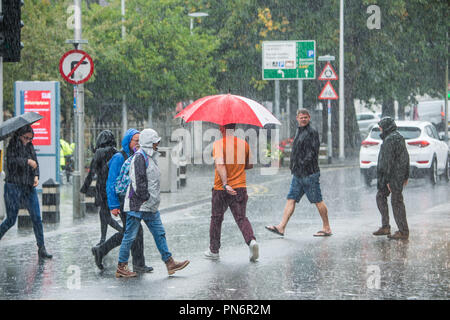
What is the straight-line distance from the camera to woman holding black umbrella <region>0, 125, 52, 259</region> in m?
11.1

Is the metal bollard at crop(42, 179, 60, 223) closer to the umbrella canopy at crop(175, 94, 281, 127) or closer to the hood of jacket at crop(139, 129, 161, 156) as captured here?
the umbrella canopy at crop(175, 94, 281, 127)

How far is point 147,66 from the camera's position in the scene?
1312 inches

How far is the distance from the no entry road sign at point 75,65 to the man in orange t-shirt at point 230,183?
5.26 metres

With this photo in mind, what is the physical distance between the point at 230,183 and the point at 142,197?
5.51 ft

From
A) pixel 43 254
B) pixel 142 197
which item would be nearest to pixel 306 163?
Answer: pixel 142 197

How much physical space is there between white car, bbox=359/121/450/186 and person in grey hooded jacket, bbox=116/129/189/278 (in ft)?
43.6

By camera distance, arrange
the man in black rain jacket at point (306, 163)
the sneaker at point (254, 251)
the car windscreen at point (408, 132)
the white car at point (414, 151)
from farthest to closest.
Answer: the car windscreen at point (408, 132) → the white car at point (414, 151) → the man in black rain jacket at point (306, 163) → the sneaker at point (254, 251)

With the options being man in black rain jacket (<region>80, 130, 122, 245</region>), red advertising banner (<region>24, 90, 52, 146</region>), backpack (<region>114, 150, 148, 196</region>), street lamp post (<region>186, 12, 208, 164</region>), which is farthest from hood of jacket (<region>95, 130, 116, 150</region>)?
street lamp post (<region>186, 12, 208, 164</region>)

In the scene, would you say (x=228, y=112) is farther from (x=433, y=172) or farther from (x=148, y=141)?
(x=433, y=172)

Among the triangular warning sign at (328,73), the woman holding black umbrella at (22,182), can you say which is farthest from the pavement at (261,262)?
the triangular warning sign at (328,73)

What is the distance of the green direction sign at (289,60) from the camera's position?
34562mm

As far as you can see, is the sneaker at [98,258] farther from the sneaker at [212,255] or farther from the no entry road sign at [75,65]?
the no entry road sign at [75,65]

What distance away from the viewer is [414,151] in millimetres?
22438

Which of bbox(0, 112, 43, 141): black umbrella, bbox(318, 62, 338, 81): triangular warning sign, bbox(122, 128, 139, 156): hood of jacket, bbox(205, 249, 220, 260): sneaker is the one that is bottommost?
bbox(205, 249, 220, 260): sneaker
